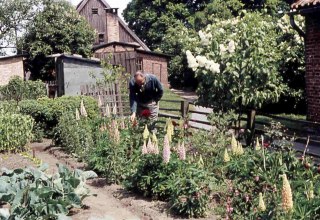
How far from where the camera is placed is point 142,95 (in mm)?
9609

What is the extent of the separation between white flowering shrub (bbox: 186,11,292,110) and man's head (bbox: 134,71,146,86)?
86 cm

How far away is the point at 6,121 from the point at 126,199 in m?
4.74

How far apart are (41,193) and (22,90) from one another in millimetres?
17225

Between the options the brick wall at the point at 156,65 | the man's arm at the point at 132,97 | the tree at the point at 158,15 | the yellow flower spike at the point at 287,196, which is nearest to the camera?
the yellow flower spike at the point at 287,196

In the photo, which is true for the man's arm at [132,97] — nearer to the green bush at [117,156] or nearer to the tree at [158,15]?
the green bush at [117,156]

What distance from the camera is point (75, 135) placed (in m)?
9.59

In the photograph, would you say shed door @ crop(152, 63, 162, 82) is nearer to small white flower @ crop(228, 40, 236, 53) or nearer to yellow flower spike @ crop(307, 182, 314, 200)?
small white flower @ crop(228, 40, 236, 53)

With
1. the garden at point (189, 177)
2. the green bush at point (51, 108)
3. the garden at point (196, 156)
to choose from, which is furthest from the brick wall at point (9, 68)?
the garden at point (189, 177)

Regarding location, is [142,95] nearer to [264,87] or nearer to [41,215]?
[264,87]

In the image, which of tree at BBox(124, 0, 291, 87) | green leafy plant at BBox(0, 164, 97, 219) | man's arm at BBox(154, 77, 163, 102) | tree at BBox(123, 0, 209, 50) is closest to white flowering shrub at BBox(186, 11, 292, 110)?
man's arm at BBox(154, 77, 163, 102)

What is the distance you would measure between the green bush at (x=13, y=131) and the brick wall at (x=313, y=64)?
19.9ft

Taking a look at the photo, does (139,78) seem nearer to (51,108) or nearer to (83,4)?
(51,108)

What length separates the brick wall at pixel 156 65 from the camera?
110ft

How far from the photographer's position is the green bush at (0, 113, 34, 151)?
412 inches
